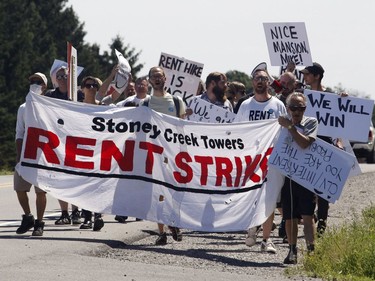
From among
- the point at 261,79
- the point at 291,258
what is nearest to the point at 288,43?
the point at 261,79

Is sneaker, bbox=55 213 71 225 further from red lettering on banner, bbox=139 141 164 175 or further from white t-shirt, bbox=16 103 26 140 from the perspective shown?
red lettering on banner, bbox=139 141 164 175

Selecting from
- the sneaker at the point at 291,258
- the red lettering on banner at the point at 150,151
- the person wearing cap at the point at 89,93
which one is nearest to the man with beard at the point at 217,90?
the person wearing cap at the point at 89,93

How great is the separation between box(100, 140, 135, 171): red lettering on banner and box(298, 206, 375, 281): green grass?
281cm

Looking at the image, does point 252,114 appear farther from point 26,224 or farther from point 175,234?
point 26,224

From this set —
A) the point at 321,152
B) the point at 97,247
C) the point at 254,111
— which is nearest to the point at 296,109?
the point at 321,152

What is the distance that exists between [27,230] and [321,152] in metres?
3.64

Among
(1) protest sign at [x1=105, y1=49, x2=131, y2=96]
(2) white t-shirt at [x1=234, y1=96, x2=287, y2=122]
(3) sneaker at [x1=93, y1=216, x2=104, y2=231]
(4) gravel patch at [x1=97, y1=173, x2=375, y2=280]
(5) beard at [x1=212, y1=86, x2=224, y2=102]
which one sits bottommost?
(4) gravel patch at [x1=97, y1=173, x2=375, y2=280]

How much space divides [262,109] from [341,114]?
4.18ft

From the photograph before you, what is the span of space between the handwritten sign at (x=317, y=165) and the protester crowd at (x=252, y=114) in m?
0.12

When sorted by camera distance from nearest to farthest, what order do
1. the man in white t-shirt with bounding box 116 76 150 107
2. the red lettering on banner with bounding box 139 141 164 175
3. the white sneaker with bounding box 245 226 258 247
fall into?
the white sneaker with bounding box 245 226 258 247, the red lettering on banner with bounding box 139 141 164 175, the man in white t-shirt with bounding box 116 76 150 107

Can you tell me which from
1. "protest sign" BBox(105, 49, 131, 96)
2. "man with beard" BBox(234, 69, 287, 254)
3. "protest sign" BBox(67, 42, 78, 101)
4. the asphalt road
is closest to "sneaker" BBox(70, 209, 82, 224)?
the asphalt road

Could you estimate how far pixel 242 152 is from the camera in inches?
583

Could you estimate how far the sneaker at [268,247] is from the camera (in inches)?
561

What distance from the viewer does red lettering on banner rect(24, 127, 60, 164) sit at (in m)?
15.1
